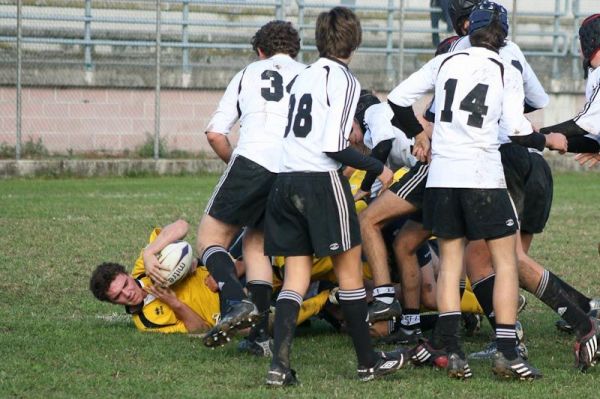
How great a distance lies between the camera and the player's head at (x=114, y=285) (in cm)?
711

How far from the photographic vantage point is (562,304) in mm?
6691

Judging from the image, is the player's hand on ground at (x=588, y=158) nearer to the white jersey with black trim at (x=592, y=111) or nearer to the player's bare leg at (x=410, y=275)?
the white jersey with black trim at (x=592, y=111)

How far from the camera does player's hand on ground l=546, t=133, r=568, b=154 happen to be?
6.53 m

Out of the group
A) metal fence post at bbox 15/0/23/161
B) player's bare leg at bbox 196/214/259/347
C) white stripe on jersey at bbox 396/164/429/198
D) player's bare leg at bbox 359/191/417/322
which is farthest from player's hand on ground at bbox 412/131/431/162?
metal fence post at bbox 15/0/23/161

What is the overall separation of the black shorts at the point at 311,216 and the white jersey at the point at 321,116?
74 millimetres

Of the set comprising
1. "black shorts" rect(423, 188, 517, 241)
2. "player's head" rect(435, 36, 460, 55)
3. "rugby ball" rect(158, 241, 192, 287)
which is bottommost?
"rugby ball" rect(158, 241, 192, 287)

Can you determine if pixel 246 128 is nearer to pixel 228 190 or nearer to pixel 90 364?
pixel 228 190

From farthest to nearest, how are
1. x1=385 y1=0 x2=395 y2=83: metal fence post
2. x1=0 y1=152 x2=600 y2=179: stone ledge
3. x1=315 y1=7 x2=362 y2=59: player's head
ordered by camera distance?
x1=385 y1=0 x2=395 y2=83: metal fence post
x1=0 y1=152 x2=600 y2=179: stone ledge
x1=315 y1=7 x2=362 y2=59: player's head

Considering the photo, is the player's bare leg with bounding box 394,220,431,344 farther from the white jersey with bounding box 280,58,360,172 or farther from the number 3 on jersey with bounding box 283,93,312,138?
the number 3 on jersey with bounding box 283,93,312,138

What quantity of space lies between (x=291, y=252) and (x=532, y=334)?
2.13m

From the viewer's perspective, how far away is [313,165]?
6.05 m

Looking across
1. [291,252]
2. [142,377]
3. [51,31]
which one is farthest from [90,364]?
[51,31]

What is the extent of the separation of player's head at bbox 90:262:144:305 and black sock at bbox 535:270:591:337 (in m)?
2.45

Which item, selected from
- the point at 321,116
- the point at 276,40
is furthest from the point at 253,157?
the point at 321,116
